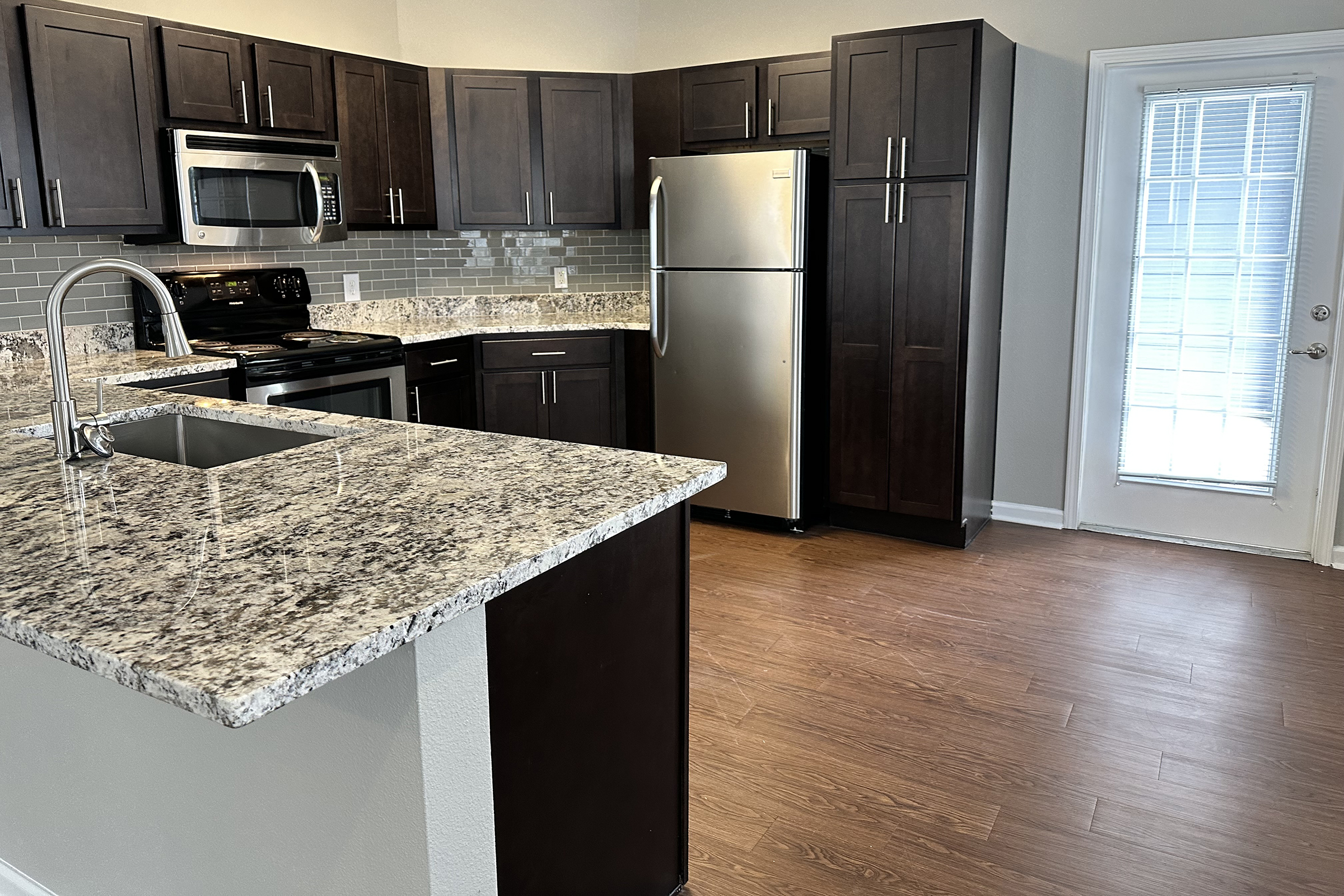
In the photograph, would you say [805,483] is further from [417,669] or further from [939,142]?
[417,669]

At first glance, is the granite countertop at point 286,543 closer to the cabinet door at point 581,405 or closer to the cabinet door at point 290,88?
the cabinet door at point 290,88

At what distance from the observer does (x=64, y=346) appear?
1.83 metres

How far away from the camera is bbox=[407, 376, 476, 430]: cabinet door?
451 cm

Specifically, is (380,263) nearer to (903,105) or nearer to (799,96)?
(799,96)

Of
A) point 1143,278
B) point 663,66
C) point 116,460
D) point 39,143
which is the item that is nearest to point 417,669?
point 116,460

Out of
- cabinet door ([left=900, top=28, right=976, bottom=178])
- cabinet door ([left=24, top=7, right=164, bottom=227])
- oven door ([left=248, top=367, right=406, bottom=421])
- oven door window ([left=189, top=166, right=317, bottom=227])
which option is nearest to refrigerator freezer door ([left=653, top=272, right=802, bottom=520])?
cabinet door ([left=900, top=28, right=976, bottom=178])

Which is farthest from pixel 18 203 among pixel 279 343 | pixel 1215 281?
pixel 1215 281

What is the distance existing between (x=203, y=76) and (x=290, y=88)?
0.38 meters

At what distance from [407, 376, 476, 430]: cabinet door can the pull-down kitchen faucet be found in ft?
8.31

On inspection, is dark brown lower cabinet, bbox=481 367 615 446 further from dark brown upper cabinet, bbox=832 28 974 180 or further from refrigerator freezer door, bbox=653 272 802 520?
dark brown upper cabinet, bbox=832 28 974 180

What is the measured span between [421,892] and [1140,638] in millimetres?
2724

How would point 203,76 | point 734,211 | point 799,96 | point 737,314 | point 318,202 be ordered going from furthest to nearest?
point 799,96, point 737,314, point 734,211, point 318,202, point 203,76

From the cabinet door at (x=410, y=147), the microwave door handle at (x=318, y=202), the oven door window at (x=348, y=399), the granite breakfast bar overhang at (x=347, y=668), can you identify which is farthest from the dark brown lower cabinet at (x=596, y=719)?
the cabinet door at (x=410, y=147)

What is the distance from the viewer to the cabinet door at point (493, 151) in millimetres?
4793
